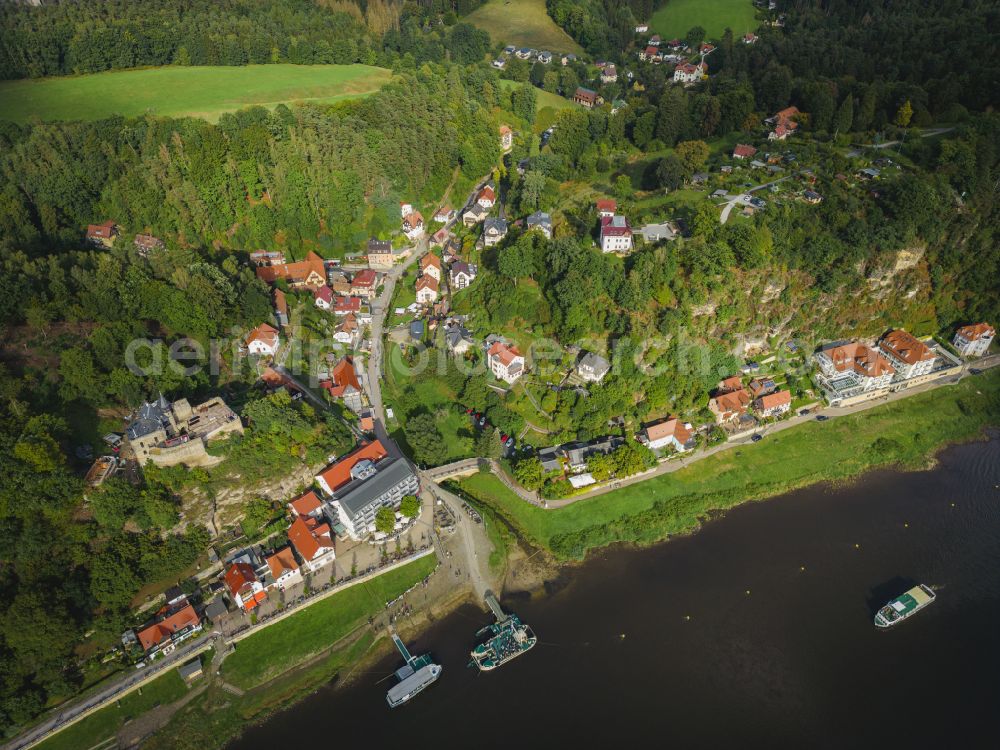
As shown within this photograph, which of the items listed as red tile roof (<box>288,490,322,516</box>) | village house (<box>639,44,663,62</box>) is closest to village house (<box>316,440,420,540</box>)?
red tile roof (<box>288,490,322,516</box>)

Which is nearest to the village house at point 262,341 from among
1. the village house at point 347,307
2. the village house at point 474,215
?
the village house at point 347,307

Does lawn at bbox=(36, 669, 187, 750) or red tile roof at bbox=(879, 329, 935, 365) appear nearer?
lawn at bbox=(36, 669, 187, 750)

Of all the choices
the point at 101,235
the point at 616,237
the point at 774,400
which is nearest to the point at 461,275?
the point at 616,237

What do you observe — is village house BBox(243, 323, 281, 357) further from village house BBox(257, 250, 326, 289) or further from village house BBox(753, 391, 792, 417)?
village house BBox(753, 391, 792, 417)

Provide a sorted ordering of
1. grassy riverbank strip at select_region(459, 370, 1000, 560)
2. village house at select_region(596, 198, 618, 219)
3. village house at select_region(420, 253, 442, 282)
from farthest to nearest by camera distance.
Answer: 1. village house at select_region(420, 253, 442, 282)
2. village house at select_region(596, 198, 618, 219)
3. grassy riverbank strip at select_region(459, 370, 1000, 560)

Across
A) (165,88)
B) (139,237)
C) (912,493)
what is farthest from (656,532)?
(165,88)

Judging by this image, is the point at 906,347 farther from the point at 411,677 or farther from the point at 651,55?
the point at 651,55
